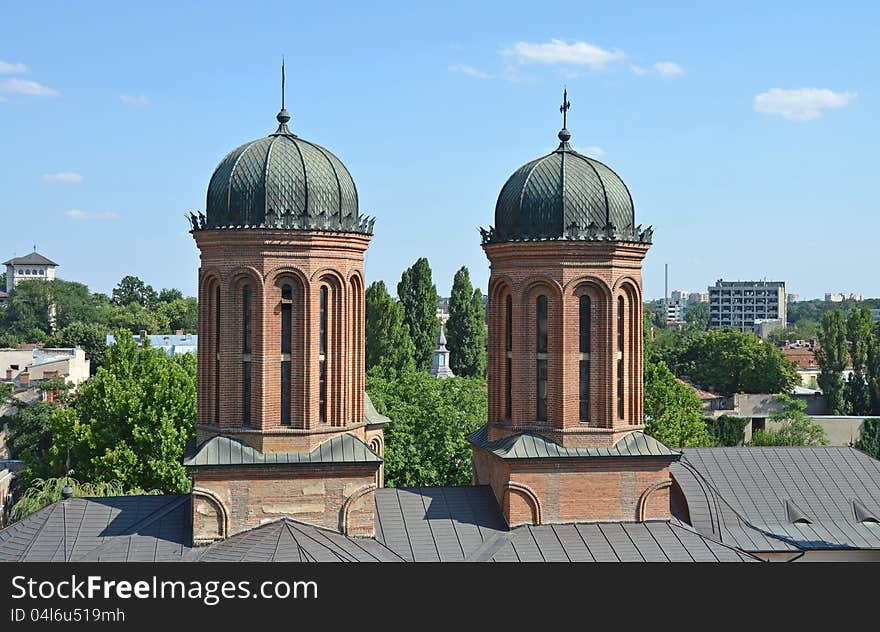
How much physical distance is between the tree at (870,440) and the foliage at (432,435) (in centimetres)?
2395

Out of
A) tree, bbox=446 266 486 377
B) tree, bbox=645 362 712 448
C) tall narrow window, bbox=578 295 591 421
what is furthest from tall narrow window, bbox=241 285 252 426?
tree, bbox=446 266 486 377

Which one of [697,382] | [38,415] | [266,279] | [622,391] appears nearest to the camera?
[266,279]

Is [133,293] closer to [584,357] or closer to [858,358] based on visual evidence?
[858,358]

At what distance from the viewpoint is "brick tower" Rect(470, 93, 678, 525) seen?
23516 mm

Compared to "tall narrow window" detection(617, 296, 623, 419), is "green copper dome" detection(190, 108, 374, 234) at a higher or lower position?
higher

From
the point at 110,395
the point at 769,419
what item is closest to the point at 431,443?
the point at 110,395

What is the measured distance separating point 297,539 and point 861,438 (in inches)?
1703

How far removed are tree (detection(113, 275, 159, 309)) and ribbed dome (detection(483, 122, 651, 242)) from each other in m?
125

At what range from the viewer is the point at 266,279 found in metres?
22.9

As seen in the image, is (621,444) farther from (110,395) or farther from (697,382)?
(697,382)

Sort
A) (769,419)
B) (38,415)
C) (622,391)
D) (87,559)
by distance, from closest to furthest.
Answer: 1. (87,559)
2. (622,391)
3. (38,415)
4. (769,419)

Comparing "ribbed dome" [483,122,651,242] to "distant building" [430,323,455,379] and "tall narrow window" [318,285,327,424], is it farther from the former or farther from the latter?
"distant building" [430,323,455,379]

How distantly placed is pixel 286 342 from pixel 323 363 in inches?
40.5

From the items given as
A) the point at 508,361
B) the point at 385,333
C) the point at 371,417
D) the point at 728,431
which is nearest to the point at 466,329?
the point at 385,333
